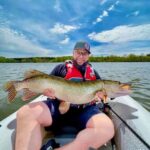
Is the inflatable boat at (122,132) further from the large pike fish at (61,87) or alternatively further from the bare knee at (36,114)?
the large pike fish at (61,87)

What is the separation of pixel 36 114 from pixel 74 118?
66 cm

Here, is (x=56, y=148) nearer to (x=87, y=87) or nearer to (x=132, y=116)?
(x=87, y=87)

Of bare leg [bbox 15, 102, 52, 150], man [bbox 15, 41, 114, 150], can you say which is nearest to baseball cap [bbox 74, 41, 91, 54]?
man [bbox 15, 41, 114, 150]

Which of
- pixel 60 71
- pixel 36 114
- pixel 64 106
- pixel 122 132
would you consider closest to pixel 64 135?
pixel 64 106

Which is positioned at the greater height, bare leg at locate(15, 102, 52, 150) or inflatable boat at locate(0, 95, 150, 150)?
bare leg at locate(15, 102, 52, 150)

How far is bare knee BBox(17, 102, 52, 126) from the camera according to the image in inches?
110

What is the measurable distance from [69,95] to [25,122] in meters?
0.67

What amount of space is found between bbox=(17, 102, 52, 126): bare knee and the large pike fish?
23 centimetres

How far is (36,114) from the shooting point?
285 cm

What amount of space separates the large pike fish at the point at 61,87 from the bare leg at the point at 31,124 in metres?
0.25

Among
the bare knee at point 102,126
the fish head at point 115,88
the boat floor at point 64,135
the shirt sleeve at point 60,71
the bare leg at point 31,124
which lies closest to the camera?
the bare leg at point 31,124

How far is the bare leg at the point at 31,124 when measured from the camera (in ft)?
8.31

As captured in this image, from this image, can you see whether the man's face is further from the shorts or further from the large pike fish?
the shorts

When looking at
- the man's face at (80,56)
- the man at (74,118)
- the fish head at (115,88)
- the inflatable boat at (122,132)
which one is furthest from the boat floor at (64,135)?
the man's face at (80,56)
